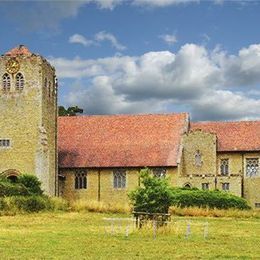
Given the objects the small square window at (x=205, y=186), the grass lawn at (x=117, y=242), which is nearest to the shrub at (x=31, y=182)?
the grass lawn at (x=117, y=242)

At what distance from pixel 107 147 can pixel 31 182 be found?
11.6 meters

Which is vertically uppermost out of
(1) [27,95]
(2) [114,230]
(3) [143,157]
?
(1) [27,95]

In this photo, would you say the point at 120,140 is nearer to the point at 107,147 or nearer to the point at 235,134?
the point at 107,147

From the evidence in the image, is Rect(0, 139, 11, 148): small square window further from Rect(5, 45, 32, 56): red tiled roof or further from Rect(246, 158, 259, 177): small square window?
Rect(246, 158, 259, 177): small square window

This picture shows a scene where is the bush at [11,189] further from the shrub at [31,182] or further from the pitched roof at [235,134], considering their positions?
the pitched roof at [235,134]

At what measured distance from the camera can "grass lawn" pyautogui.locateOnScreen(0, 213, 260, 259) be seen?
22.0 metres

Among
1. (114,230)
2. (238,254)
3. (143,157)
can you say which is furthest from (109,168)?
(238,254)

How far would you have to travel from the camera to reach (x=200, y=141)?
201ft

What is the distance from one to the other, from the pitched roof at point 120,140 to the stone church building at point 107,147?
10 cm

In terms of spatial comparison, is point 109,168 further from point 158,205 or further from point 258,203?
point 158,205

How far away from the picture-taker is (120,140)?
6331 centimetres

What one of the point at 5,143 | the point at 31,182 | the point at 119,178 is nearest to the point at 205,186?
the point at 119,178

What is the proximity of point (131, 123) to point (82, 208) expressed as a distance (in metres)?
16.2

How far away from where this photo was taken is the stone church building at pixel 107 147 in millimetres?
57062
